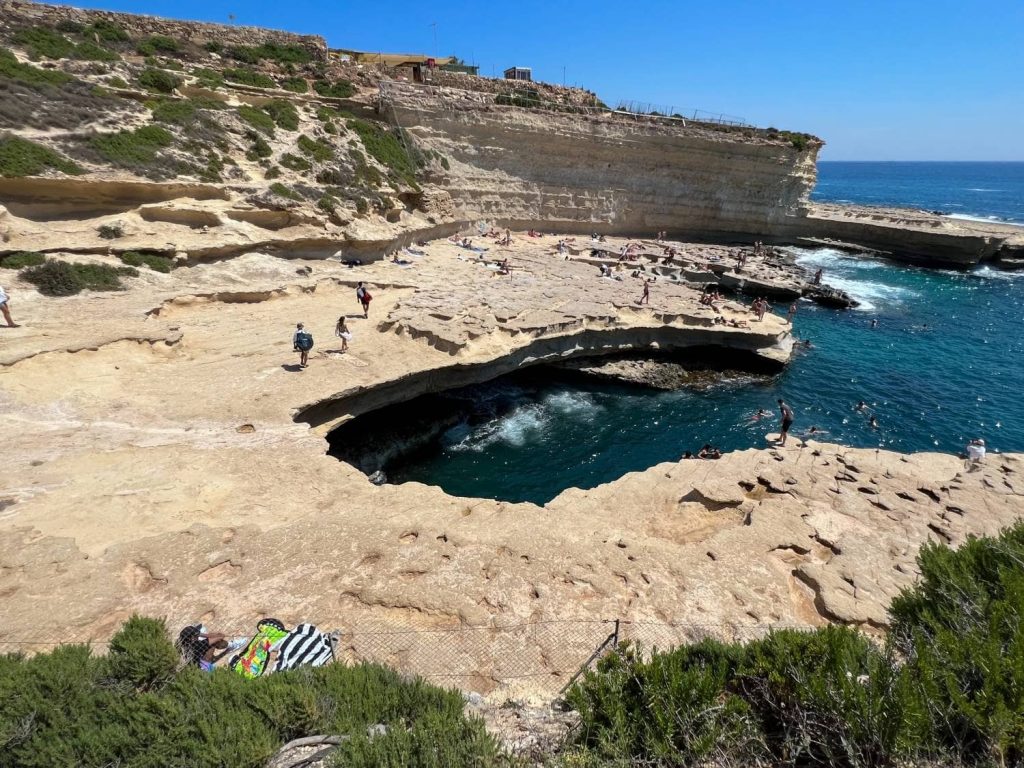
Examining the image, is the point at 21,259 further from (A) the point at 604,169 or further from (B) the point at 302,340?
(A) the point at 604,169

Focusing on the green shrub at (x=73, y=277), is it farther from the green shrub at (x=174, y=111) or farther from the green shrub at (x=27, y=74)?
the green shrub at (x=27, y=74)

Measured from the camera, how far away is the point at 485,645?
27.5 ft

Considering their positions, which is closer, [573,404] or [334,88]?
[573,404]

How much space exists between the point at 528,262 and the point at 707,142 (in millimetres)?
26520

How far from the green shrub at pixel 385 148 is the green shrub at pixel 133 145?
12.9 m

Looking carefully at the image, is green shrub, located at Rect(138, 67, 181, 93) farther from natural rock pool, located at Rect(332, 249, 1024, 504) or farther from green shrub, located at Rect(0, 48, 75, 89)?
natural rock pool, located at Rect(332, 249, 1024, 504)

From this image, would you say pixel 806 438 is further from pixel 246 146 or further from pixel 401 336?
pixel 246 146

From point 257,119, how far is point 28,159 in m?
12.3

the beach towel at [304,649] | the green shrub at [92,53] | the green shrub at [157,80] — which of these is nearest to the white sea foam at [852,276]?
the beach towel at [304,649]

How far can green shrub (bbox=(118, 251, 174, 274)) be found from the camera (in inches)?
826

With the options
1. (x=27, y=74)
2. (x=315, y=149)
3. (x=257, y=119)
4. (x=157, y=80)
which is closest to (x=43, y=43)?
(x=157, y=80)

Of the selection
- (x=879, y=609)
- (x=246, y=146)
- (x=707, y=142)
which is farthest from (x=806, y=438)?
(x=707, y=142)

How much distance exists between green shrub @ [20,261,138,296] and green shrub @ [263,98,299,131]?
1517 cm

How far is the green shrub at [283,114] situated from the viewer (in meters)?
30.7
